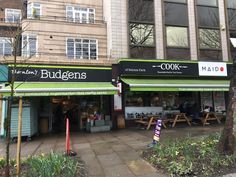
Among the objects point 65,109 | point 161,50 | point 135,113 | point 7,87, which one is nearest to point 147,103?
point 135,113

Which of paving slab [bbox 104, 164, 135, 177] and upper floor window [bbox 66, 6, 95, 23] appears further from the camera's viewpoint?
upper floor window [bbox 66, 6, 95, 23]

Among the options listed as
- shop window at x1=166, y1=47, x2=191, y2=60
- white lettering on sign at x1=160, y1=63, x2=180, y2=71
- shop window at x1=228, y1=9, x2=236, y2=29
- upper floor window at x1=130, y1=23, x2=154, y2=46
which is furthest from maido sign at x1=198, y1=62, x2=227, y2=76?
upper floor window at x1=130, y1=23, x2=154, y2=46

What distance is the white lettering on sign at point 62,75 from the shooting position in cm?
1462

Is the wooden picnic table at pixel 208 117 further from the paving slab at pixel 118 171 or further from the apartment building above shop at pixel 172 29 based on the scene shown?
the paving slab at pixel 118 171

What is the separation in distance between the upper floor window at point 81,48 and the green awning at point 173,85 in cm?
556

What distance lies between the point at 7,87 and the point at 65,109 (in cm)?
468

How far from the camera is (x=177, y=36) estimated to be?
1805 centimetres

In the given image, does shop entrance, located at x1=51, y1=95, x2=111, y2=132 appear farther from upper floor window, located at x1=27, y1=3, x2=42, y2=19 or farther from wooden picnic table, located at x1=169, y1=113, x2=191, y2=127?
upper floor window, located at x1=27, y1=3, x2=42, y2=19

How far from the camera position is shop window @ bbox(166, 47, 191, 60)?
17.6m

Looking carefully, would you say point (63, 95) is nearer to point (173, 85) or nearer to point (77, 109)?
point (77, 109)

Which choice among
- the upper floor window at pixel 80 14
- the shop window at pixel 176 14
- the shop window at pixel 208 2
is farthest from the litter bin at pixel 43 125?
the shop window at pixel 208 2

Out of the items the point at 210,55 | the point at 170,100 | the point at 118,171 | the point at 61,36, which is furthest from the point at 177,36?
the point at 118,171

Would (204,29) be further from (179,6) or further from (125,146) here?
(125,146)

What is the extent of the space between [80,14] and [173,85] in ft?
36.6
